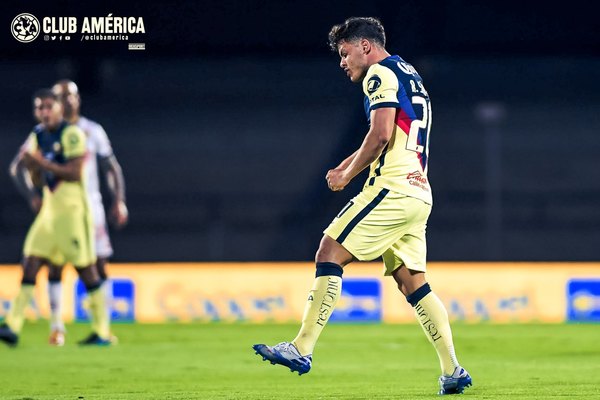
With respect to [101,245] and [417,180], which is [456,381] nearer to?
[417,180]

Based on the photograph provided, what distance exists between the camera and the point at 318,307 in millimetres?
5637

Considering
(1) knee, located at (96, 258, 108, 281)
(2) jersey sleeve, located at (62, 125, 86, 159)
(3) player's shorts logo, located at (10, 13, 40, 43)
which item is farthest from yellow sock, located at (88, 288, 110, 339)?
(3) player's shorts logo, located at (10, 13, 40, 43)

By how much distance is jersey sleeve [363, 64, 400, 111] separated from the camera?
5.61 meters

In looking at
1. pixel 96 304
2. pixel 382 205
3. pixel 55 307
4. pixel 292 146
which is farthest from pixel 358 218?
pixel 292 146

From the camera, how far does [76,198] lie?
393 inches

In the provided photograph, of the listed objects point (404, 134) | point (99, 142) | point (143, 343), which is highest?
point (99, 142)

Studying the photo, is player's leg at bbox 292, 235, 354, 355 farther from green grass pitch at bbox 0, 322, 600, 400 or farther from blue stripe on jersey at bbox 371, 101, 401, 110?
blue stripe on jersey at bbox 371, 101, 401, 110

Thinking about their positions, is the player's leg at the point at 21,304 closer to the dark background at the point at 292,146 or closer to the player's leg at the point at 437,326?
the player's leg at the point at 437,326

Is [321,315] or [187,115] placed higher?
[187,115]

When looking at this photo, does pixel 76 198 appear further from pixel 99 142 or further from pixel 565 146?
pixel 565 146

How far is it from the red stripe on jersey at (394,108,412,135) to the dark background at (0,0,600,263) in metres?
13.0

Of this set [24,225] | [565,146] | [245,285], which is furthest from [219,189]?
[245,285]

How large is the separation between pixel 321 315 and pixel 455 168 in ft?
57.9

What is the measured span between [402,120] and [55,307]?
5233 millimetres
